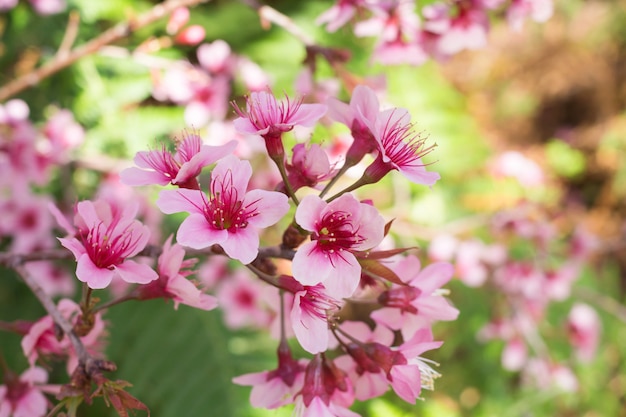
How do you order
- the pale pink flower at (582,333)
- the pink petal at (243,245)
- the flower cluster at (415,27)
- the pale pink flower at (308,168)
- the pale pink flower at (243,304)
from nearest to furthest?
the pink petal at (243,245)
the pale pink flower at (308,168)
the flower cluster at (415,27)
the pale pink flower at (243,304)
the pale pink flower at (582,333)

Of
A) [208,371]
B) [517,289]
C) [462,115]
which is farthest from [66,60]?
[462,115]

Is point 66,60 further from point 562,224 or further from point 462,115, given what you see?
point 562,224

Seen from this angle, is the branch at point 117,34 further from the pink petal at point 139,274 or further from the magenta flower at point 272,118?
the pink petal at point 139,274

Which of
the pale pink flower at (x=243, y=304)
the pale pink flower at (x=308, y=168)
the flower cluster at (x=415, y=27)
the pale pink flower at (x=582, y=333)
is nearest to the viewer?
the pale pink flower at (x=308, y=168)

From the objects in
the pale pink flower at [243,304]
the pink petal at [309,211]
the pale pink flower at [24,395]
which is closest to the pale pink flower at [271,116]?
the pink petal at [309,211]

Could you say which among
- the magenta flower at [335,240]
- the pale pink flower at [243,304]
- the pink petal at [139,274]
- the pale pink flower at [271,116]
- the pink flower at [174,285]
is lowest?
the pale pink flower at [243,304]

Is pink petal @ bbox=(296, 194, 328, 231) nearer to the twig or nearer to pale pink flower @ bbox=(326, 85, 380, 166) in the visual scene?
pale pink flower @ bbox=(326, 85, 380, 166)

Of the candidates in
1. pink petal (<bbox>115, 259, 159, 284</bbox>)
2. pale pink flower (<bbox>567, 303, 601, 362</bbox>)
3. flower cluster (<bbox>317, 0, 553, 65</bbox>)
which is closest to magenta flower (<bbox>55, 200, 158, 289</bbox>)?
pink petal (<bbox>115, 259, 159, 284</bbox>)
